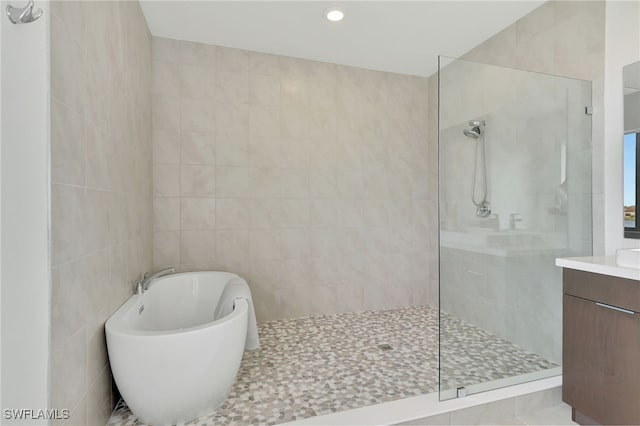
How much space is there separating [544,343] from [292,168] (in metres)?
2.46

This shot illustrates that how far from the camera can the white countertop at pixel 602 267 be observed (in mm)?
1450

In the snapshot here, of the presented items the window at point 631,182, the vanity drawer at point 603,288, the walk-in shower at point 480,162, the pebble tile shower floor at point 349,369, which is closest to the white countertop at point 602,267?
the vanity drawer at point 603,288

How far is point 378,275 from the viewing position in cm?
362

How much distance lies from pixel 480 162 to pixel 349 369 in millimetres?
1595

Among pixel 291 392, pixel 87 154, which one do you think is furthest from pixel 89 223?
pixel 291 392

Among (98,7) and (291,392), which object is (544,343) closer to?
(291,392)

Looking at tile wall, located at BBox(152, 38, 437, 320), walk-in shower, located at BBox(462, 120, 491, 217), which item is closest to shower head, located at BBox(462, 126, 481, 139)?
walk-in shower, located at BBox(462, 120, 491, 217)

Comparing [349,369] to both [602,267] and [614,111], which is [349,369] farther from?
[614,111]

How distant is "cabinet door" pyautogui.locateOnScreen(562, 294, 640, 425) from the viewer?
147 centimetres

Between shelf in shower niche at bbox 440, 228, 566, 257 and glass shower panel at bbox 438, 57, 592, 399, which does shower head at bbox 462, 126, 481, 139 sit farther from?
shelf in shower niche at bbox 440, 228, 566, 257

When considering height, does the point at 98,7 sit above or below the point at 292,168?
above

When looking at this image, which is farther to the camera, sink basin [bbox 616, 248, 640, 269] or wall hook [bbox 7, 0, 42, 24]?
sink basin [bbox 616, 248, 640, 269]

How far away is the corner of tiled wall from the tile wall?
65cm

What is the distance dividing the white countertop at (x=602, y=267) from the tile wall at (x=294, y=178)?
2.02 m
